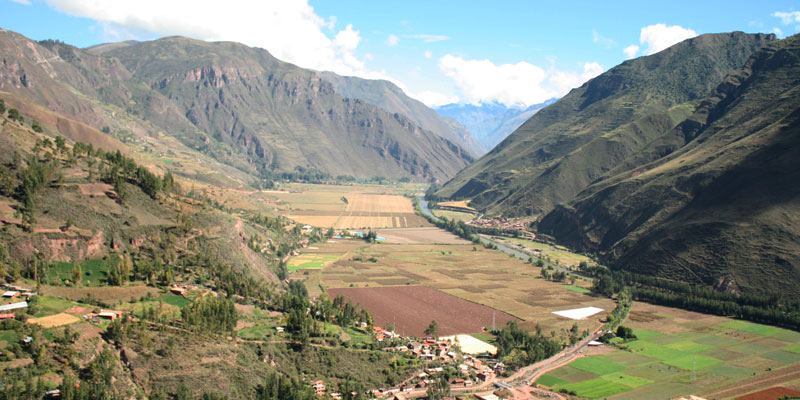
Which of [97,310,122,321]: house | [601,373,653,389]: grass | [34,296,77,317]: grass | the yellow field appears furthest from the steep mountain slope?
[34,296,77,317]: grass

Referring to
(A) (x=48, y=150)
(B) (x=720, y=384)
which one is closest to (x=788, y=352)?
(B) (x=720, y=384)

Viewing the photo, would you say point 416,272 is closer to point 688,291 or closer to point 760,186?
point 688,291

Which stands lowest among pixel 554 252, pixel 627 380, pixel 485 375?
pixel 485 375

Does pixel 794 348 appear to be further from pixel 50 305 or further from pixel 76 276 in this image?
pixel 76 276

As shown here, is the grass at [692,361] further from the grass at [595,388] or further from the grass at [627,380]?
the grass at [595,388]

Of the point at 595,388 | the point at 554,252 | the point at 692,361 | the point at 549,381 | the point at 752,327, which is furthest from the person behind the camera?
the point at 554,252

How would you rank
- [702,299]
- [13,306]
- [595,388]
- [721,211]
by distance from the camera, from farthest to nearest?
1. [721,211]
2. [702,299]
3. [595,388]
4. [13,306]

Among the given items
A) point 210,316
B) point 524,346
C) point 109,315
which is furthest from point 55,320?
point 524,346
